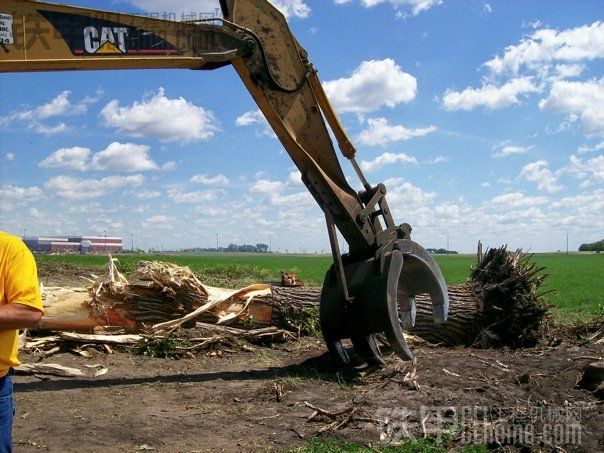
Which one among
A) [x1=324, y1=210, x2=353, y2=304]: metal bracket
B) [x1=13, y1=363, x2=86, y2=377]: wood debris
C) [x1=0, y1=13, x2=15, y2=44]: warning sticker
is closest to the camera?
[x1=0, y1=13, x2=15, y2=44]: warning sticker

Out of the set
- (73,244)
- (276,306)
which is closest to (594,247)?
(73,244)

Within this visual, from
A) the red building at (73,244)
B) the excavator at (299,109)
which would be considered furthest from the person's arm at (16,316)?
the red building at (73,244)

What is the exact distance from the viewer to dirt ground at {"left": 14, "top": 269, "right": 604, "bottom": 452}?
516 cm

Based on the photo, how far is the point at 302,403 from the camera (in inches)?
241

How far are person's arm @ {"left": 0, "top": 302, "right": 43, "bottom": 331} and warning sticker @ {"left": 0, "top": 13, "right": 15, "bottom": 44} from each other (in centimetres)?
329

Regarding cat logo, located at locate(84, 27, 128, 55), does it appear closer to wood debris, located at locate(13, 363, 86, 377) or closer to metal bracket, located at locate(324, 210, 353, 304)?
metal bracket, located at locate(324, 210, 353, 304)

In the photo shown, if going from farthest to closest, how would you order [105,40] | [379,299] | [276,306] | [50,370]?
[276,306], [50,370], [379,299], [105,40]

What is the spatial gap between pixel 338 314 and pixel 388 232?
1.11m

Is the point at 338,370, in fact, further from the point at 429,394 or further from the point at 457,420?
the point at 457,420

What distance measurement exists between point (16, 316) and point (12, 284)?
0.58ft

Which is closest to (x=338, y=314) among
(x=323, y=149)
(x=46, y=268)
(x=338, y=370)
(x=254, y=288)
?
(x=338, y=370)

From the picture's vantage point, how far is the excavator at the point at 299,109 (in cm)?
593

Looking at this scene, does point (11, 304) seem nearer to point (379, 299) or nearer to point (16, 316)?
point (16, 316)

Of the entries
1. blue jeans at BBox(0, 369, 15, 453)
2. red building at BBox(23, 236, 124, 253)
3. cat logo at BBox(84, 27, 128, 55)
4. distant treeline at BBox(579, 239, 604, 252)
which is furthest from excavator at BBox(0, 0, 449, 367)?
distant treeline at BBox(579, 239, 604, 252)
